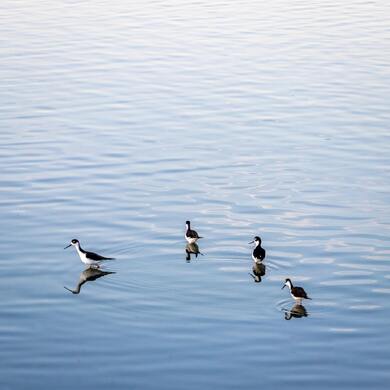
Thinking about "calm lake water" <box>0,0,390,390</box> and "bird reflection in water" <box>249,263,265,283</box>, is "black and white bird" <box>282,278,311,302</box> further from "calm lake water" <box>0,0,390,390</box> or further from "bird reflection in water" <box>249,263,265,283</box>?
"bird reflection in water" <box>249,263,265,283</box>

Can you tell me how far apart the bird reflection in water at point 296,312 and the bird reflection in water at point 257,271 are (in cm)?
182

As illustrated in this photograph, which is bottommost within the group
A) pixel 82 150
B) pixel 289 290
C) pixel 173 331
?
pixel 173 331

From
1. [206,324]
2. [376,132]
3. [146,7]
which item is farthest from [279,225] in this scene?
[146,7]

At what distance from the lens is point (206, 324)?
20.7 meters

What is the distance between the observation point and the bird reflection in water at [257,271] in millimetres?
23094

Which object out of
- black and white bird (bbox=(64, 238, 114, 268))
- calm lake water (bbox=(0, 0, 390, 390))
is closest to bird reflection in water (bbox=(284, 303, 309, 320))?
calm lake water (bbox=(0, 0, 390, 390))

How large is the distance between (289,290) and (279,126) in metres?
13.5

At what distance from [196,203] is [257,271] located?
5.05 m

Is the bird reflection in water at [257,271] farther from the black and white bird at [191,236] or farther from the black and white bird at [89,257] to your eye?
the black and white bird at [89,257]

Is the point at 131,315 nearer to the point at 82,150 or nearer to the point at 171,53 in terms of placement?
the point at 82,150

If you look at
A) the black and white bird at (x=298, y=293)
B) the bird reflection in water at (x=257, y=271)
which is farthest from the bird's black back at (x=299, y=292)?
the bird reflection in water at (x=257, y=271)

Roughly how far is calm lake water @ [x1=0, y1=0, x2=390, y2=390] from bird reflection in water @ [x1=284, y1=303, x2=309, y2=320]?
0.15 ft

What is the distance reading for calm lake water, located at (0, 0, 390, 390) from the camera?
19516 millimetres

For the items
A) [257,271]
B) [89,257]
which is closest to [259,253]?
[257,271]
